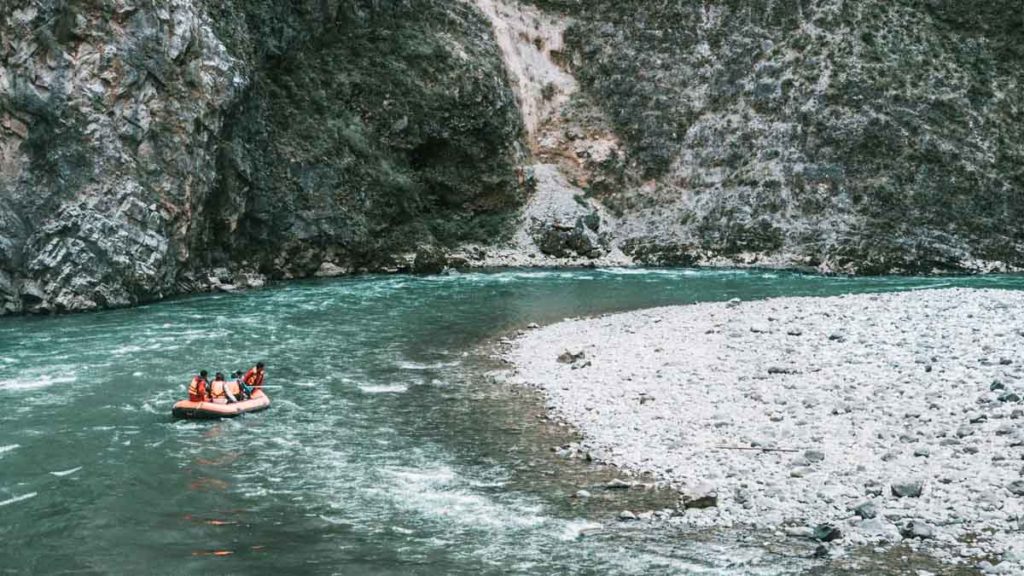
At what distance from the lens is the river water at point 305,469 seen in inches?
539

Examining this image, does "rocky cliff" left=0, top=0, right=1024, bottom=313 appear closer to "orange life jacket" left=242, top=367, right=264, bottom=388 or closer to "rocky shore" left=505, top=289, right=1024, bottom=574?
"orange life jacket" left=242, top=367, right=264, bottom=388

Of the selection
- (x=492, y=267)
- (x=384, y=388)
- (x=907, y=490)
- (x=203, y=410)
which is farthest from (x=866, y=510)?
(x=492, y=267)

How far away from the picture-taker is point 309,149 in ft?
190

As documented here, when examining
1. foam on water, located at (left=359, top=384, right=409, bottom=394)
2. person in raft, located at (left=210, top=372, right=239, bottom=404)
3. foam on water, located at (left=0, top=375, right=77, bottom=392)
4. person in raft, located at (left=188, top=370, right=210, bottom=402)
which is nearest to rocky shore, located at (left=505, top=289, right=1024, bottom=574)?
foam on water, located at (left=359, top=384, right=409, bottom=394)

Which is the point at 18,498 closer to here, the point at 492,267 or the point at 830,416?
the point at 830,416

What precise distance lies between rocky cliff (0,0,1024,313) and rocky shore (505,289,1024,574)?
26.4 m

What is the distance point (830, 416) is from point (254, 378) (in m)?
14.7

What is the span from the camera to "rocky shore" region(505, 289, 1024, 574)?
14242 mm

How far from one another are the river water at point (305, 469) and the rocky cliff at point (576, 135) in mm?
15584

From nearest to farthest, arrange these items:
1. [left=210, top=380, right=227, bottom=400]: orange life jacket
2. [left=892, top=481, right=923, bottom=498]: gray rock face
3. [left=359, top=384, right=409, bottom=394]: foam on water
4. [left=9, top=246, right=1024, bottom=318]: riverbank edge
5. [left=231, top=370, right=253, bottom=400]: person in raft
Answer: [left=892, top=481, right=923, bottom=498]: gray rock face < [left=210, top=380, right=227, bottom=400]: orange life jacket < [left=231, top=370, right=253, bottom=400]: person in raft < [left=359, top=384, right=409, bottom=394]: foam on water < [left=9, top=246, right=1024, bottom=318]: riverbank edge

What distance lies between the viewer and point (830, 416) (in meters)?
18.8

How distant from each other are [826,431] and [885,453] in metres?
1.66

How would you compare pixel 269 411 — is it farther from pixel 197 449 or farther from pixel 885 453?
pixel 885 453

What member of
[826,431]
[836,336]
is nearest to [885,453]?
[826,431]
